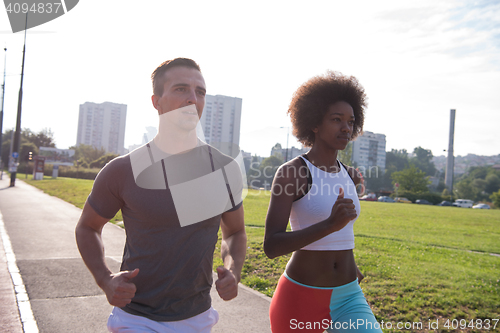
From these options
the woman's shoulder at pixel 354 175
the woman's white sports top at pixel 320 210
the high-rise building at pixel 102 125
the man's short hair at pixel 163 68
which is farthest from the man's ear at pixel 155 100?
the high-rise building at pixel 102 125

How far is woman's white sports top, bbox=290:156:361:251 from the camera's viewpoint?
8.35 ft

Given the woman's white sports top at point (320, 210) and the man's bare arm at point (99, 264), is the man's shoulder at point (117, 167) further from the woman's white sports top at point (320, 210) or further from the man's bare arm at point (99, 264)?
the woman's white sports top at point (320, 210)

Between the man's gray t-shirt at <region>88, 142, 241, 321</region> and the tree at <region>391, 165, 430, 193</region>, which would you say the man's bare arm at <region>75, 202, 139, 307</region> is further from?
the tree at <region>391, 165, 430, 193</region>

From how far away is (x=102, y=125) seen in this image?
429 feet

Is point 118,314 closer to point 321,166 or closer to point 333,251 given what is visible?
point 333,251

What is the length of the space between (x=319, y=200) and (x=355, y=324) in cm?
78

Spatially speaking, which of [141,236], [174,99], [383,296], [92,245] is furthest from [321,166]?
[383,296]

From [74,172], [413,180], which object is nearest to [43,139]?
[74,172]

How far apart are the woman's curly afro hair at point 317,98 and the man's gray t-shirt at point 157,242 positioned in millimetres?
1352

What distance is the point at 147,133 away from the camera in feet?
8.96

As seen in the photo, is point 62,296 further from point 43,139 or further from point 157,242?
point 43,139

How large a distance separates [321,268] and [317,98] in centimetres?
131

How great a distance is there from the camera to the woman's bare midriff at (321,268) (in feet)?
8.16

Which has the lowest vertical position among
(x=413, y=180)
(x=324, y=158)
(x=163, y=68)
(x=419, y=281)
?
(x=419, y=281)
